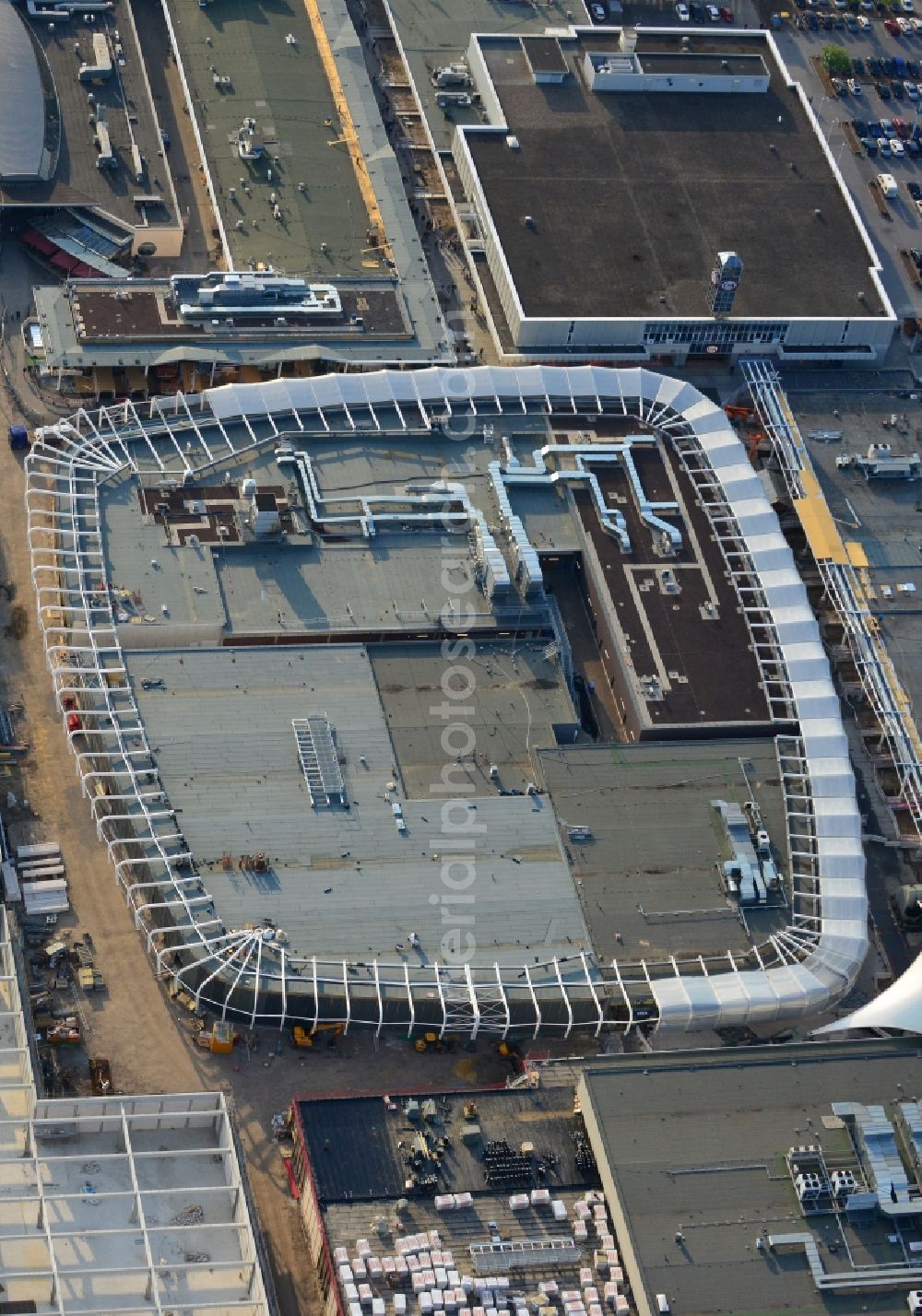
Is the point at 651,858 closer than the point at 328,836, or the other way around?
the point at 328,836

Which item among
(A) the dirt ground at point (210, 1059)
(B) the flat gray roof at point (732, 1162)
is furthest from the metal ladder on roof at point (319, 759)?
(B) the flat gray roof at point (732, 1162)

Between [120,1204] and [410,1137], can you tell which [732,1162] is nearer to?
[410,1137]

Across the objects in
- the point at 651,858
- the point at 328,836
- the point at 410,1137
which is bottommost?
the point at 410,1137

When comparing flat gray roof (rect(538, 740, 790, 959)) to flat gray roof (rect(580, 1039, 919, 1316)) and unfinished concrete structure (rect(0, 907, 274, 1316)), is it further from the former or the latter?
unfinished concrete structure (rect(0, 907, 274, 1316))

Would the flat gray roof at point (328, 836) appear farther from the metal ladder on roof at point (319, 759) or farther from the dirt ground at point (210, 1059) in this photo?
the dirt ground at point (210, 1059)

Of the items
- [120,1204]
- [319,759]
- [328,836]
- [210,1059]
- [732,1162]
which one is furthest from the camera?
[319,759]

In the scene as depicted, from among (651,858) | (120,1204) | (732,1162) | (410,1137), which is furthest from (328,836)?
(732,1162)
